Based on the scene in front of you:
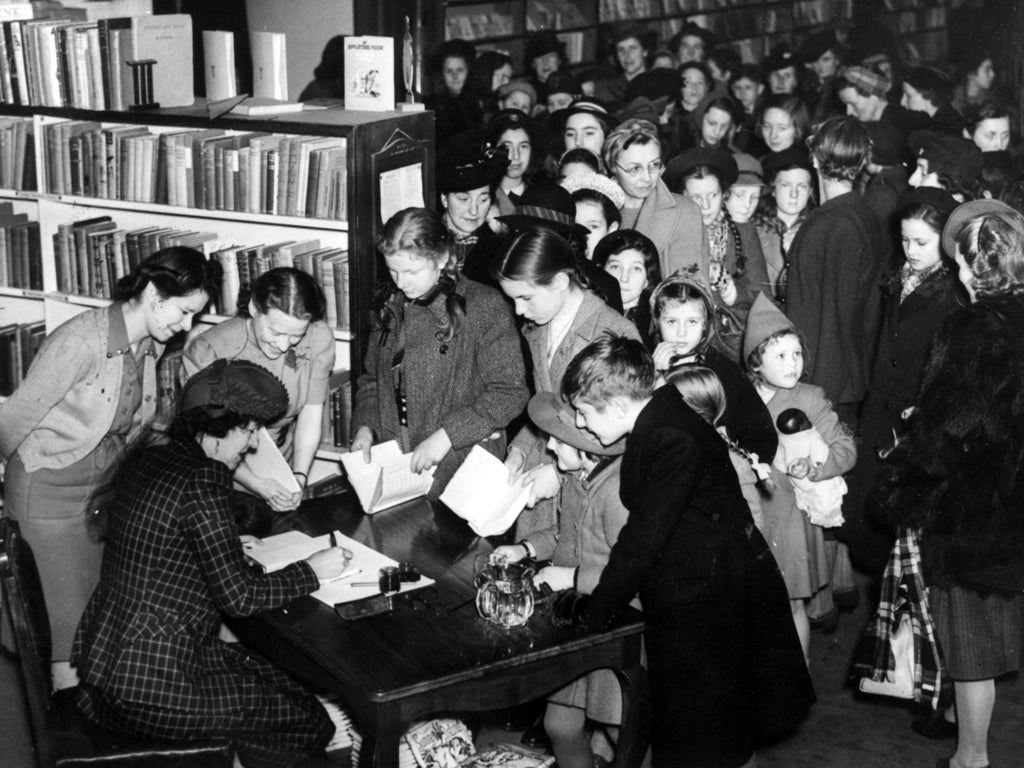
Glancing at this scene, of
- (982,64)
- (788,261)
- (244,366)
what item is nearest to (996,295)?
(788,261)

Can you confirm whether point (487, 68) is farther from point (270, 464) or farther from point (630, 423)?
point (630, 423)

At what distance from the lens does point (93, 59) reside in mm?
5191

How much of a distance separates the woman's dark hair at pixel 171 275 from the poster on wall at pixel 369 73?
54.4 inches

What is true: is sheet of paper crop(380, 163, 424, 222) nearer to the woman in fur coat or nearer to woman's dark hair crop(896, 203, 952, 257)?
woman's dark hair crop(896, 203, 952, 257)

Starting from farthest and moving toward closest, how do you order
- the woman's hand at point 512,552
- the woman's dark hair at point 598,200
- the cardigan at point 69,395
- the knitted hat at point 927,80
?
the knitted hat at point 927,80
the woman's dark hair at point 598,200
the cardigan at point 69,395
the woman's hand at point 512,552

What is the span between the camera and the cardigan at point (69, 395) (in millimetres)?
3840

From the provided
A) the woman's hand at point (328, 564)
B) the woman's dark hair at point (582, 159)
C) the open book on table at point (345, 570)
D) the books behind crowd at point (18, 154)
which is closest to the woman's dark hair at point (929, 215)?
the woman's dark hair at point (582, 159)

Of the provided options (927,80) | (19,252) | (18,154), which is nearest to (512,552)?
(19,252)

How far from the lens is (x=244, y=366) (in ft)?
10.7

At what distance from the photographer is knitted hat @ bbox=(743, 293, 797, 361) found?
4.03 meters

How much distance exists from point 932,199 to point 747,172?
1348 mm

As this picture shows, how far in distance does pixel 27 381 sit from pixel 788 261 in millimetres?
3030

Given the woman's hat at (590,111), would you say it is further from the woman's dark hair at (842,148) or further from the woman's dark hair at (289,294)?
the woman's dark hair at (289,294)

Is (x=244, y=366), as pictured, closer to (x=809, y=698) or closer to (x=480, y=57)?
(x=809, y=698)
